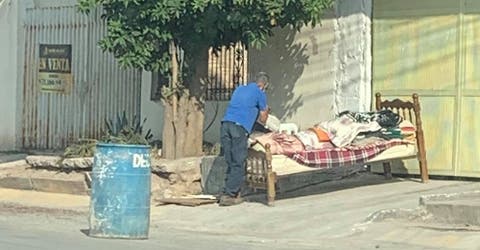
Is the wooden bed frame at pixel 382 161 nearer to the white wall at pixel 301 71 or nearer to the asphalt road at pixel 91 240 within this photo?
the white wall at pixel 301 71

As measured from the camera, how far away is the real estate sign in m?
Answer: 20.5

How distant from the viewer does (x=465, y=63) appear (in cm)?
1550

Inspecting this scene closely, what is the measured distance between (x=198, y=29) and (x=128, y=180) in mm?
4113

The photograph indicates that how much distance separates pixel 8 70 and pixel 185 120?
6.44 metres

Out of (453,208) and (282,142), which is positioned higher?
(282,142)

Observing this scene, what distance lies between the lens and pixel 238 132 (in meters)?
14.4

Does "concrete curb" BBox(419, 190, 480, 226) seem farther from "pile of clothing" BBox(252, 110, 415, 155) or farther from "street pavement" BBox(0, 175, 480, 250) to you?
"pile of clothing" BBox(252, 110, 415, 155)

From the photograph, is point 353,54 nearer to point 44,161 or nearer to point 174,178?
point 174,178

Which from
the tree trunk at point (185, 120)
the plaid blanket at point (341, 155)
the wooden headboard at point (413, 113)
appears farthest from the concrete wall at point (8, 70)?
the plaid blanket at point (341, 155)

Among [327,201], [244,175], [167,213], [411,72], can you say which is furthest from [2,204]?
[411,72]

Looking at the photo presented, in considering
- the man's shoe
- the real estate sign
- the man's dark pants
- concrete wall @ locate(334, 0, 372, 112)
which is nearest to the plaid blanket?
the man's dark pants

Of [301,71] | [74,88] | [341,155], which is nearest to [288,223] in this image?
[341,155]

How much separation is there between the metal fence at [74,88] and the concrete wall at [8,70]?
10.9 inches

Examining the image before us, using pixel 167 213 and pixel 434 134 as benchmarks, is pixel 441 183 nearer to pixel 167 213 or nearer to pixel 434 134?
pixel 434 134
